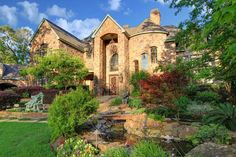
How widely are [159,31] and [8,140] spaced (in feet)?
74.9

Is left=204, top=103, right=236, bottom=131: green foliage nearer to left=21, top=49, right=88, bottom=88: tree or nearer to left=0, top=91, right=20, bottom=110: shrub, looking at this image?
left=0, top=91, right=20, bottom=110: shrub

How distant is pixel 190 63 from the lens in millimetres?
9383

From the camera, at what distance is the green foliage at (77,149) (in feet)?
22.0

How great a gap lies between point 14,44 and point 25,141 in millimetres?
44909

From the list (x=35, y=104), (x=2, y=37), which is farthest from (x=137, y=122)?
(x=2, y=37)

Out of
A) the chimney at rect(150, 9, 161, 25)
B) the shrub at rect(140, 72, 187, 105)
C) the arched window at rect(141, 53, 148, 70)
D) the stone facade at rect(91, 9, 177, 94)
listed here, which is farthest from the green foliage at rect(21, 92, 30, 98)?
the shrub at rect(140, 72, 187, 105)

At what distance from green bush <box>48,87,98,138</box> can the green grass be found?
767mm

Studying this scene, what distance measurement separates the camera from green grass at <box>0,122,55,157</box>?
25.0 ft

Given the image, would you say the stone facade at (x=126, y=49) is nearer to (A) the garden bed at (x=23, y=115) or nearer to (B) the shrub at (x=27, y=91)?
(B) the shrub at (x=27, y=91)

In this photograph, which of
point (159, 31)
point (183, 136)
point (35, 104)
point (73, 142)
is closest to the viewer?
point (73, 142)

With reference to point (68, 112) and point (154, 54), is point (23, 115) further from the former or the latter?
point (154, 54)

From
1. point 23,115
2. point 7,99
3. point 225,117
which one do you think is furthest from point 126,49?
point 225,117

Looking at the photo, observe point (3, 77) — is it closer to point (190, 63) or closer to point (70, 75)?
point (70, 75)

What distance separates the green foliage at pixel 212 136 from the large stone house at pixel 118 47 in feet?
63.1
